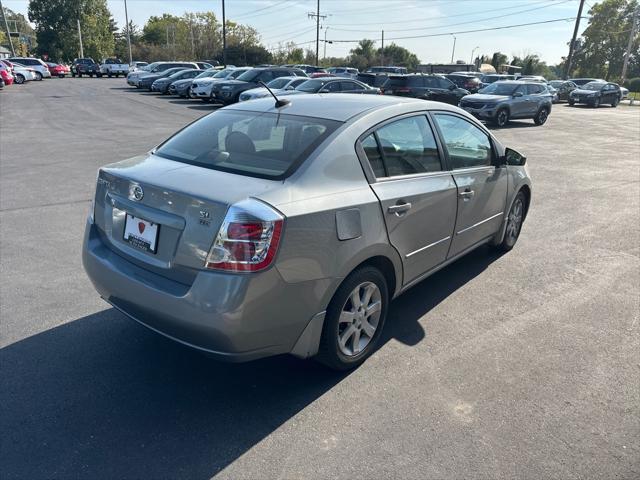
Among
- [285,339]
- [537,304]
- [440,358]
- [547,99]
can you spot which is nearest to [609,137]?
[547,99]

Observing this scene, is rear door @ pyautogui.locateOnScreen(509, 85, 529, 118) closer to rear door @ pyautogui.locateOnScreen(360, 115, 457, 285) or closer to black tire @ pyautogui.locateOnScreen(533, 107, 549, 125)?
black tire @ pyautogui.locateOnScreen(533, 107, 549, 125)

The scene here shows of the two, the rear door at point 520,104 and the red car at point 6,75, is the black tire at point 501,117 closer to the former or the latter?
the rear door at point 520,104

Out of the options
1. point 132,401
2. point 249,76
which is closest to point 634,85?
point 249,76

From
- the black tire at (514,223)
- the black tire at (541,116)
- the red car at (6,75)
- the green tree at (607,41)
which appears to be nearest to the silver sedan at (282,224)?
the black tire at (514,223)

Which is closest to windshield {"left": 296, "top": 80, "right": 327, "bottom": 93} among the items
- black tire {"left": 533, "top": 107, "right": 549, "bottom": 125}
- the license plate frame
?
black tire {"left": 533, "top": 107, "right": 549, "bottom": 125}

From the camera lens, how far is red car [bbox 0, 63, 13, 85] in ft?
102

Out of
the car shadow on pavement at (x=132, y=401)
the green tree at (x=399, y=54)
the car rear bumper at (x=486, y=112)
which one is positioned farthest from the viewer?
the green tree at (x=399, y=54)

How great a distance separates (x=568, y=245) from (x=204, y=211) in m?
4.94

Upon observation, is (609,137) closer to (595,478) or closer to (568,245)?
(568,245)

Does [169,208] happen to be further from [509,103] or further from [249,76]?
[249,76]

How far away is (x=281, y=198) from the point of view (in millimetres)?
2684

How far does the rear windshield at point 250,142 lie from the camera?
10.1 ft

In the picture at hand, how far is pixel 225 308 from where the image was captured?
8.30 feet

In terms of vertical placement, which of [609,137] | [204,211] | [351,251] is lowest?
[609,137]
